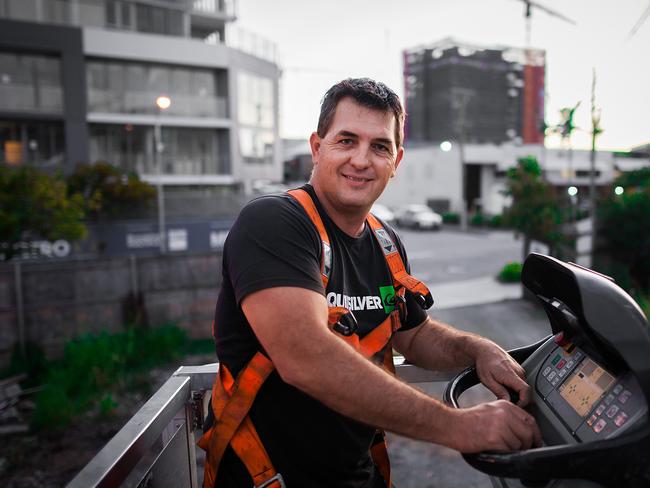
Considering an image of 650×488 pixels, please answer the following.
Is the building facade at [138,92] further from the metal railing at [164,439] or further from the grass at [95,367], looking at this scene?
the metal railing at [164,439]

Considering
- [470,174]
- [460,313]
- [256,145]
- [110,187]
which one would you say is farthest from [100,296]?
[470,174]

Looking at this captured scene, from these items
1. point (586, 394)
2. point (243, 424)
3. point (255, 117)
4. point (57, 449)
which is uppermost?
point (255, 117)

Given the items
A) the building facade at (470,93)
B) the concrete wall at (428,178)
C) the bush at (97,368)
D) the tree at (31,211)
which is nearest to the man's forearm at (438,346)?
the bush at (97,368)

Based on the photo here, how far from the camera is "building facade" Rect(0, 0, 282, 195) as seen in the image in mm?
25312

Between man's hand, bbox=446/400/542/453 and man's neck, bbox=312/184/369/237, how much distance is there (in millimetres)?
855

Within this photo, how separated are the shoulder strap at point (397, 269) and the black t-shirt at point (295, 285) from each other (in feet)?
0.36

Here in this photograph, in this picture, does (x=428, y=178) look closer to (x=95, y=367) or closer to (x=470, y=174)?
(x=470, y=174)

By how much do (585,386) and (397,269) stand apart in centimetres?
85

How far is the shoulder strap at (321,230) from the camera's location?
184cm

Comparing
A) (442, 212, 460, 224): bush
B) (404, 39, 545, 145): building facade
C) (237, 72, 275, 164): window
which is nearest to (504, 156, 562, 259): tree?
(237, 72, 275, 164): window

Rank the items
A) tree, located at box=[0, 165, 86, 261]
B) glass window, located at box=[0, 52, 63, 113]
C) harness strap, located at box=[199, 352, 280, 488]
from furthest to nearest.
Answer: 1. glass window, located at box=[0, 52, 63, 113]
2. tree, located at box=[0, 165, 86, 261]
3. harness strap, located at box=[199, 352, 280, 488]

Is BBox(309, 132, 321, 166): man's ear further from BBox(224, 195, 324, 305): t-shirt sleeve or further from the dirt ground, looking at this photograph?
the dirt ground

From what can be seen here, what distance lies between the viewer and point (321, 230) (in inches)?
74.0

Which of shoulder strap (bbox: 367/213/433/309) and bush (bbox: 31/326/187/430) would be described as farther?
bush (bbox: 31/326/187/430)
